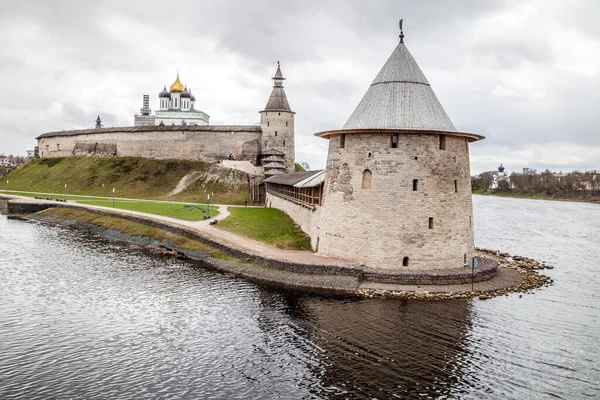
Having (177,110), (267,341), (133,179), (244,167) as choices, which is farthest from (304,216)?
(177,110)

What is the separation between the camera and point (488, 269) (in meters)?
19.8

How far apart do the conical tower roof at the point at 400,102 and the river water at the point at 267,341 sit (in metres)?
7.14

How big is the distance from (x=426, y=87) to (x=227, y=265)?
1142cm

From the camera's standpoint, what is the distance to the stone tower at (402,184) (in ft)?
63.3

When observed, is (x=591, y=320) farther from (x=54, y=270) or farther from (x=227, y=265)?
(x=54, y=270)

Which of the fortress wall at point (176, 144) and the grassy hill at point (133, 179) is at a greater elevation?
the fortress wall at point (176, 144)

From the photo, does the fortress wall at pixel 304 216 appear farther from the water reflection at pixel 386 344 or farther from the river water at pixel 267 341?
the water reflection at pixel 386 344

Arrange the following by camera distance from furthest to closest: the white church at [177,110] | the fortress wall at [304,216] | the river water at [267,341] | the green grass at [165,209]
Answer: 1. the white church at [177,110]
2. the green grass at [165,209]
3. the fortress wall at [304,216]
4. the river water at [267,341]

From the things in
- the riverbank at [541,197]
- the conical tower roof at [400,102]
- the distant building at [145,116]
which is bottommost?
the riverbank at [541,197]

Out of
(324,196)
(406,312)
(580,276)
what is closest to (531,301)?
(406,312)

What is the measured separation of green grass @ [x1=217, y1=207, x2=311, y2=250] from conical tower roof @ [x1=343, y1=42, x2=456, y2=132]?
6402mm

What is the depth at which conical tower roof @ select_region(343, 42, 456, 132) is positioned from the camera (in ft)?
63.8

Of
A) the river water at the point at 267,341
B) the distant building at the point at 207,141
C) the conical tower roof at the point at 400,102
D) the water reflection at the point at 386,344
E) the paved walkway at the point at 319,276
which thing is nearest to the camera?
the river water at the point at 267,341

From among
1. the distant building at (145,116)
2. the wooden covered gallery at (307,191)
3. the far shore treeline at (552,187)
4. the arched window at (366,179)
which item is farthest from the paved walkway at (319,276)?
the far shore treeline at (552,187)
